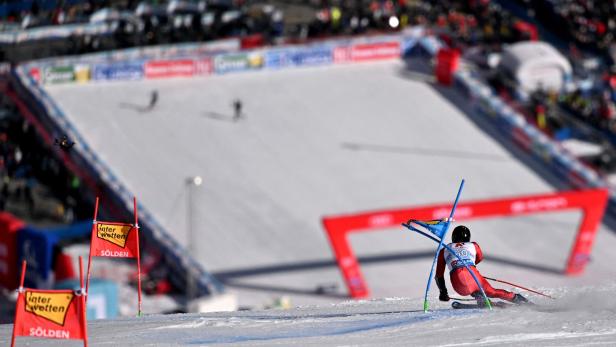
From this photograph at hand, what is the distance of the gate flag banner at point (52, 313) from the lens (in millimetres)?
13055

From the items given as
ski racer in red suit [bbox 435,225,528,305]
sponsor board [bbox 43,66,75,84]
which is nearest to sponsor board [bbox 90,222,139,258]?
ski racer in red suit [bbox 435,225,528,305]

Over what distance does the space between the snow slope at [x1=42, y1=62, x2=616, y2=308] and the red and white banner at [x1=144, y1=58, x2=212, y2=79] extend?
0.26 meters

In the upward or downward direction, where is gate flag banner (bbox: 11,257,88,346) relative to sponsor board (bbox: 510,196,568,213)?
downward

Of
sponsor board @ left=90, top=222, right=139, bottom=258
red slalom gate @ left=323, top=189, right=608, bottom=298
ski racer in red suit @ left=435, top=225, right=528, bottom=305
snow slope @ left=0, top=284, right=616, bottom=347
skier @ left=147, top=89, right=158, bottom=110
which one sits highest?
skier @ left=147, top=89, right=158, bottom=110

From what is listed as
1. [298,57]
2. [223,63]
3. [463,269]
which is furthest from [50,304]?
[298,57]

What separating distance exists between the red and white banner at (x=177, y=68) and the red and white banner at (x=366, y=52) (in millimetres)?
3788

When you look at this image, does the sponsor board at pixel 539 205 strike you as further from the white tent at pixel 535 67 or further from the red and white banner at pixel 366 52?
the red and white banner at pixel 366 52

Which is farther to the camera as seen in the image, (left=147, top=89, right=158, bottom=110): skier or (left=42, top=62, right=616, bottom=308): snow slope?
(left=147, top=89, right=158, bottom=110): skier

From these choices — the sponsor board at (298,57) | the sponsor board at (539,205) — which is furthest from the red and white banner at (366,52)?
the sponsor board at (539,205)

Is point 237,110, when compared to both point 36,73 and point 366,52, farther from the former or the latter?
point 366,52

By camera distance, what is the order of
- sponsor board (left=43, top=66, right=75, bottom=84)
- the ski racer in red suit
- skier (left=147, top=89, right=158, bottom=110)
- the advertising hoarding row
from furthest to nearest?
the advertising hoarding row < sponsor board (left=43, top=66, right=75, bottom=84) < skier (left=147, top=89, right=158, bottom=110) < the ski racer in red suit

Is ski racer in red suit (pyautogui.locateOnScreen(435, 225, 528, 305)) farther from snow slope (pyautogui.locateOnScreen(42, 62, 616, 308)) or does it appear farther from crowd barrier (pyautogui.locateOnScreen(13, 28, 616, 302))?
crowd barrier (pyautogui.locateOnScreen(13, 28, 616, 302))

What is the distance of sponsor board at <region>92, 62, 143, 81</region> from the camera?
38594 millimetres

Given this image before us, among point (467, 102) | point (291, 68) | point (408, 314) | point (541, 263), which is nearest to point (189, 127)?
point (291, 68)
